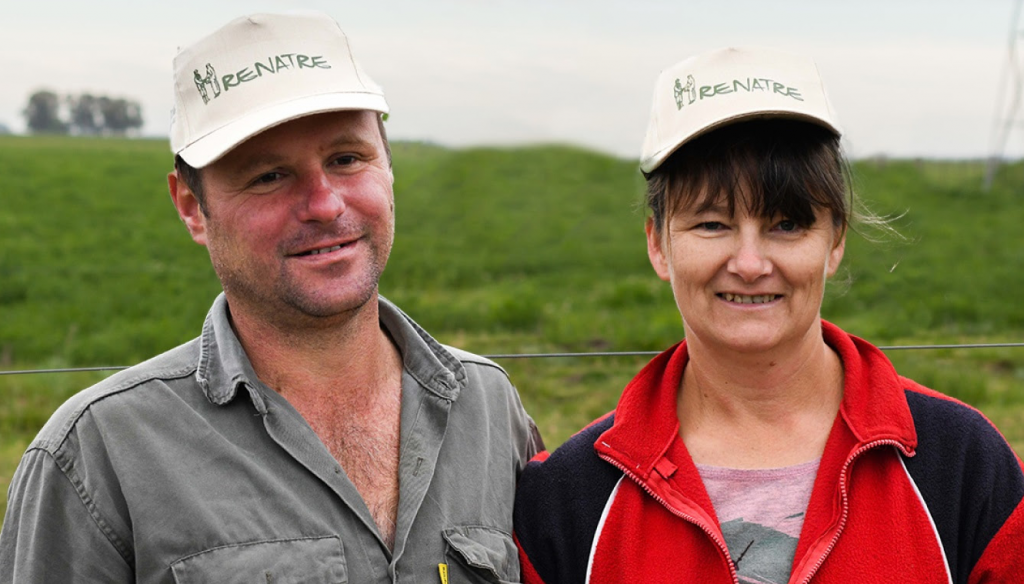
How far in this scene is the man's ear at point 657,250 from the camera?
2.32 metres

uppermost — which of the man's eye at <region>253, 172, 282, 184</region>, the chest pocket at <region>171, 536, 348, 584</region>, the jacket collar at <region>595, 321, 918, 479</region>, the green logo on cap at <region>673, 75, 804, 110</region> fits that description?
the green logo on cap at <region>673, 75, 804, 110</region>

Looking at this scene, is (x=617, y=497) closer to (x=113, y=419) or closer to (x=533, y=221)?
(x=113, y=419)

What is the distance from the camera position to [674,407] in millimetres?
2340

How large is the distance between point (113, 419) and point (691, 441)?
1.25 m

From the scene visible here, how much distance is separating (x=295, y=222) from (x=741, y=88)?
1.03 m

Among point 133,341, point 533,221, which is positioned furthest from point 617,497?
point 533,221

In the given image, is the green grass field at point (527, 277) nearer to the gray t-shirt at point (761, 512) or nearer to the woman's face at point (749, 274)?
the woman's face at point (749, 274)

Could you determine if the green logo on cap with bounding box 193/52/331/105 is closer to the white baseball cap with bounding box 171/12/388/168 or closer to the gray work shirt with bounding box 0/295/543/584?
the white baseball cap with bounding box 171/12/388/168

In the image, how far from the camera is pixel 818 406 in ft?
7.44

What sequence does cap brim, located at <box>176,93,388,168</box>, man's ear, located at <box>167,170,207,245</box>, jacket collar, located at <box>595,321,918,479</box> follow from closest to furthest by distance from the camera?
jacket collar, located at <box>595,321,918,479</box>, cap brim, located at <box>176,93,388,168</box>, man's ear, located at <box>167,170,207,245</box>

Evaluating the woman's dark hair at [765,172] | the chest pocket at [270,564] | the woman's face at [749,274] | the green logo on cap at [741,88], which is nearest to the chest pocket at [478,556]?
the chest pocket at [270,564]

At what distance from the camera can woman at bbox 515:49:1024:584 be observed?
80.0 inches

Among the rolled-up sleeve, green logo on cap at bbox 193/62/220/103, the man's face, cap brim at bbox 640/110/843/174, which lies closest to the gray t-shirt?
cap brim at bbox 640/110/843/174

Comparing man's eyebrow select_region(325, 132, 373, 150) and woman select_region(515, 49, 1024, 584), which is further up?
man's eyebrow select_region(325, 132, 373, 150)
